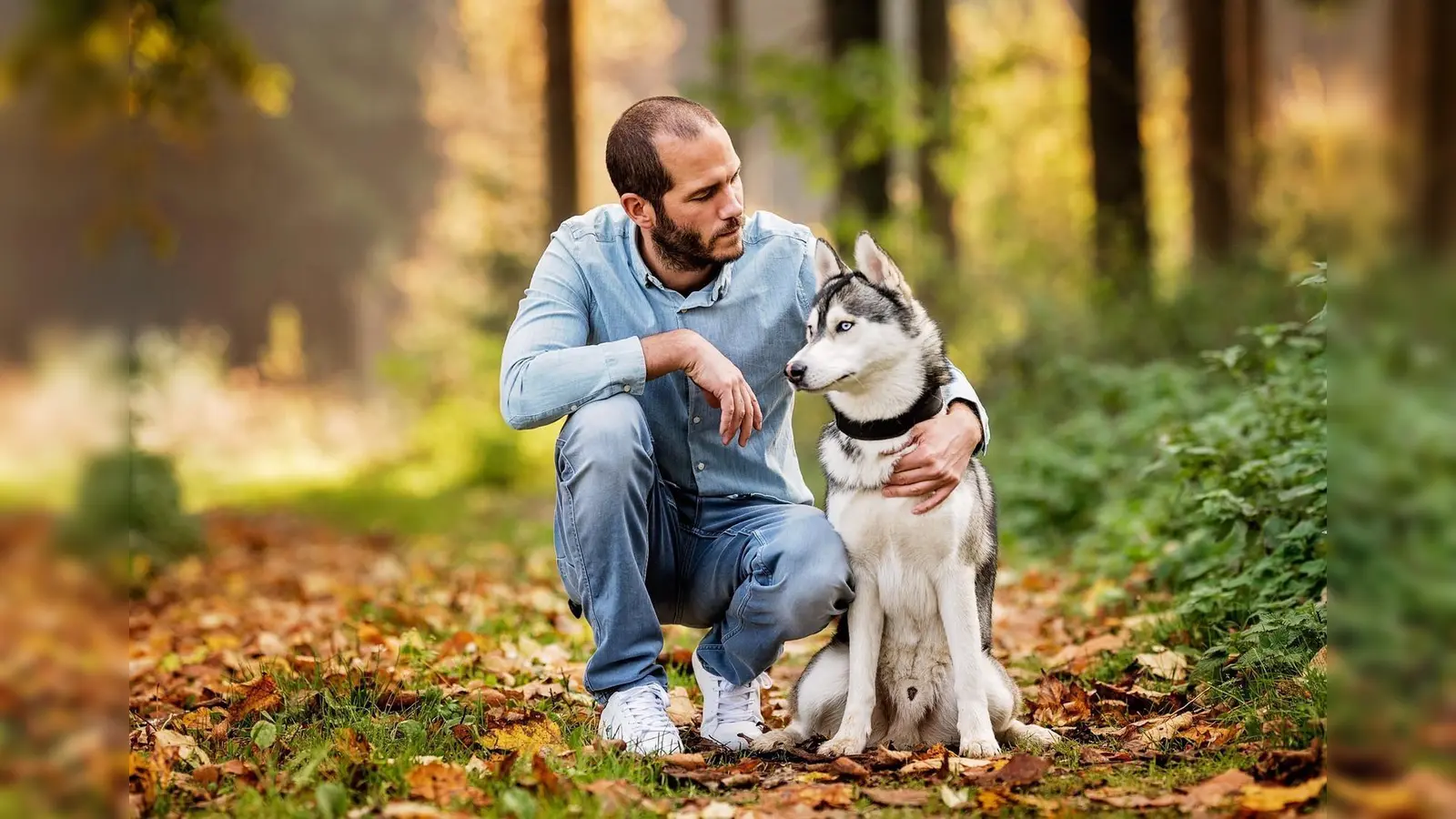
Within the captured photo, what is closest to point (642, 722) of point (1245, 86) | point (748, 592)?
point (748, 592)

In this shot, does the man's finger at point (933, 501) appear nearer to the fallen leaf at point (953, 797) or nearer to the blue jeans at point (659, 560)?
the blue jeans at point (659, 560)

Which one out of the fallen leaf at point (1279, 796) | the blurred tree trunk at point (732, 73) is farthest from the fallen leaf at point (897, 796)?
the blurred tree trunk at point (732, 73)

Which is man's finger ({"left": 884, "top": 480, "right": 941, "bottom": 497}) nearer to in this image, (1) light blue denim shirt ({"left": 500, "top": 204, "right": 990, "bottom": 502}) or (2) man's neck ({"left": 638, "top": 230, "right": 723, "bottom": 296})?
(1) light blue denim shirt ({"left": 500, "top": 204, "right": 990, "bottom": 502})

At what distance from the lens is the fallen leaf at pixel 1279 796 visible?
260cm

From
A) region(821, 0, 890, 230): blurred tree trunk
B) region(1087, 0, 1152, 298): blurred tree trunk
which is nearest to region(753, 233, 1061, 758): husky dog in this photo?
region(1087, 0, 1152, 298): blurred tree trunk

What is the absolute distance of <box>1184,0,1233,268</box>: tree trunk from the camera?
1204 cm

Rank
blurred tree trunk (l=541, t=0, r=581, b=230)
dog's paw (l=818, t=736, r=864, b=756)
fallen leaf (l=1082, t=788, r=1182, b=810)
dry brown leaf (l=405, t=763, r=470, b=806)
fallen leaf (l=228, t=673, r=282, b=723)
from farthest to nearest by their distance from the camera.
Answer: blurred tree trunk (l=541, t=0, r=581, b=230), fallen leaf (l=228, t=673, r=282, b=723), dog's paw (l=818, t=736, r=864, b=756), dry brown leaf (l=405, t=763, r=470, b=806), fallen leaf (l=1082, t=788, r=1182, b=810)

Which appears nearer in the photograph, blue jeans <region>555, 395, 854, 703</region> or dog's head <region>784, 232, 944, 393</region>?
dog's head <region>784, 232, 944, 393</region>

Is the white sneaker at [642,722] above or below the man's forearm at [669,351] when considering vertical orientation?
below

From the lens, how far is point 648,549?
3.59 m

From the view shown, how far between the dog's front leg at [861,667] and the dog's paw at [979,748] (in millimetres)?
267

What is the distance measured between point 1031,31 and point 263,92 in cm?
1576

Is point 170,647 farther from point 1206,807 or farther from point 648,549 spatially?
point 1206,807

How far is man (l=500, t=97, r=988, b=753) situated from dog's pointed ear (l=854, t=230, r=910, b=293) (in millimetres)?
350
